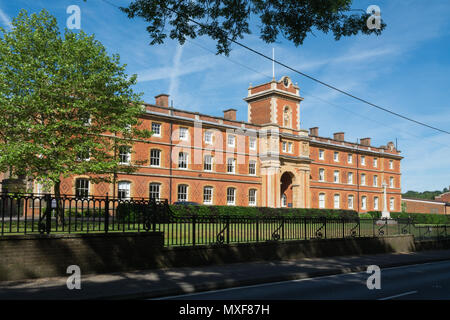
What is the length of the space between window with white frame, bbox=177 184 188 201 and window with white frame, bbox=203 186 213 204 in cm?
250

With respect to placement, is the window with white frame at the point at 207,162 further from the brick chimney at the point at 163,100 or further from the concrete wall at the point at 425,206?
the concrete wall at the point at 425,206

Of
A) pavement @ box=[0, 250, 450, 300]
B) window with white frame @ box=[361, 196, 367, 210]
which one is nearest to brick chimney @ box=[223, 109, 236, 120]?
window with white frame @ box=[361, 196, 367, 210]

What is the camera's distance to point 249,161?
50469mm

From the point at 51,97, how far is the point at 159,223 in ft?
39.8

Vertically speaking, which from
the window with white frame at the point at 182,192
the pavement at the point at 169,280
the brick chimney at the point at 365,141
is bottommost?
the pavement at the point at 169,280

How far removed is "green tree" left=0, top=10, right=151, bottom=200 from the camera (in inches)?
826

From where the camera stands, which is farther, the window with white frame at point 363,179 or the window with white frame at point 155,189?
the window with white frame at point 363,179

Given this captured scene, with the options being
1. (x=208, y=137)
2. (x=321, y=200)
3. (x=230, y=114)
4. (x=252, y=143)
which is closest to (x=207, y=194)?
(x=208, y=137)

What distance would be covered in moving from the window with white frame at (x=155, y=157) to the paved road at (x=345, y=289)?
1222 inches

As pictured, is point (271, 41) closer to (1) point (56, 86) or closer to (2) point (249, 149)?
(1) point (56, 86)

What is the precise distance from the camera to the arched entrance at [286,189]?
55094mm
